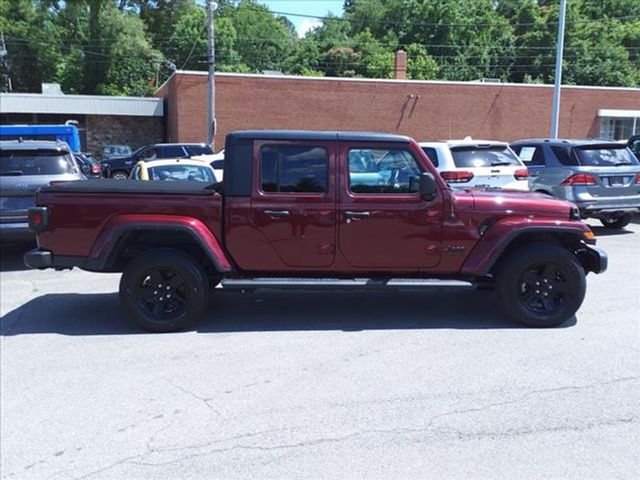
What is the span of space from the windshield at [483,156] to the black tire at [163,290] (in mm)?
6551

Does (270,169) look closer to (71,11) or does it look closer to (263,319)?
(263,319)

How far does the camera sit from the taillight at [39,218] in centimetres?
588

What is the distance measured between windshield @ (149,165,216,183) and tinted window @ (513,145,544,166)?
642 centimetres

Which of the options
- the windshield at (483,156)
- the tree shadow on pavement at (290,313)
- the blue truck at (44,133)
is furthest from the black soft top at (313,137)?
the blue truck at (44,133)

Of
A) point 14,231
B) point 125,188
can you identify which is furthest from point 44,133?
point 125,188

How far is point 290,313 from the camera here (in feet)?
21.9

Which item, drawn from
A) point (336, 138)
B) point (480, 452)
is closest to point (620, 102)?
point (336, 138)

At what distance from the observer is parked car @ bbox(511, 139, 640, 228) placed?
11.3 m

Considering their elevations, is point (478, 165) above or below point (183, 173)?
above

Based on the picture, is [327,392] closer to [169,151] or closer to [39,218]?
[39,218]

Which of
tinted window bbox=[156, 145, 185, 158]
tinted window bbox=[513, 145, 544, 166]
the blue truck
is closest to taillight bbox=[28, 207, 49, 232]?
tinted window bbox=[513, 145, 544, 166]

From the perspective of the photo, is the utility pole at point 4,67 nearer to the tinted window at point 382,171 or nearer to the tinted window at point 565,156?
the tinted window at point 565,156

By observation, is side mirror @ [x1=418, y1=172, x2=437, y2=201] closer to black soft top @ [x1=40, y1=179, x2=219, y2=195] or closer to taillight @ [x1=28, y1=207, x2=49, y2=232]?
black soft top @ [x1=40, y1=179, x2=219, y2=195]

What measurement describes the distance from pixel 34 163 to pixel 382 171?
593 centimetres
